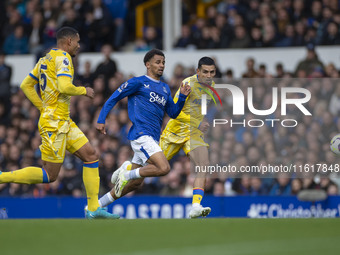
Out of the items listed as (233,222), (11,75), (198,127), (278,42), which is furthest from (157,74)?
(11,75)

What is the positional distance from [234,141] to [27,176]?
5.35 m

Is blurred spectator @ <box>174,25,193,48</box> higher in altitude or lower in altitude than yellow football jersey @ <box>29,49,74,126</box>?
higher

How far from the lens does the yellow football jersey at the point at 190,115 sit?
11273 mm

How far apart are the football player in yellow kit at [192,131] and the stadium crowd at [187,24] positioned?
6.31 metres

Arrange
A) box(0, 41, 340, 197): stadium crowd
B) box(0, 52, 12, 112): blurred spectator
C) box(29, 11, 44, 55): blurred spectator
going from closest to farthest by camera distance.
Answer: box(0, 41, 340, 197): stadium crowd, box(0, 52, 12, 112): blurred spectator, box(29, 11, 44, 55): blurred spectator

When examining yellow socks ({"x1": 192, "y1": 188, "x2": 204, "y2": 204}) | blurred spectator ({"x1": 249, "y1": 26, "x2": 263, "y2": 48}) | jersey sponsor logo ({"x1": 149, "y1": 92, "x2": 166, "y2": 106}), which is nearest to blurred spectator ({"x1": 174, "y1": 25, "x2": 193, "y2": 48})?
blurred spectator ({"x1": 249, "y1": 26, "x2": 263, "y2": 48})

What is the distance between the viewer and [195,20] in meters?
20.3

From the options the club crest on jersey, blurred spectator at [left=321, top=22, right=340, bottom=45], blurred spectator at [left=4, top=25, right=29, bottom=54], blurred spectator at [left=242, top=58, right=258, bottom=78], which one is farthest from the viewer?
blurred spectator at [left=4, top=25, right=29, bottom=54]

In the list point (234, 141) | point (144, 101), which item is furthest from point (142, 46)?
point (144, 101)

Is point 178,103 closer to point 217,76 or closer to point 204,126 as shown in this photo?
point 204,126

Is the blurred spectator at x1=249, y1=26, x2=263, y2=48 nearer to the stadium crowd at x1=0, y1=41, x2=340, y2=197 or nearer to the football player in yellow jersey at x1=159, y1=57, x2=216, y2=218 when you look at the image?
the stadium crowd at x1=0, y1=41, x2=340, y2=197

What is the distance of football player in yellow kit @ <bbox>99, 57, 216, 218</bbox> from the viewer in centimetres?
1103

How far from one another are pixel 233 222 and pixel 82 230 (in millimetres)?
1933

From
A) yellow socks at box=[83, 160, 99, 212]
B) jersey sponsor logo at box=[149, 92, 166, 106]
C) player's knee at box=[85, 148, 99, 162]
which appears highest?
jersey sponsor logo at box=[149, 92, 166, 106]
